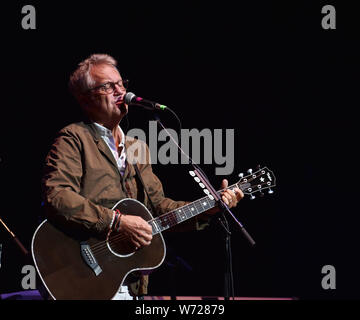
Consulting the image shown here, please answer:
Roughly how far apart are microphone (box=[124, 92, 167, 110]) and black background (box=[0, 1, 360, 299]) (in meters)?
1.40

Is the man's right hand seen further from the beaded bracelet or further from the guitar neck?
the guitar neck

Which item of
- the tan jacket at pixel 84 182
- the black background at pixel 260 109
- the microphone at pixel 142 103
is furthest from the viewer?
the black background at pixel 260 109

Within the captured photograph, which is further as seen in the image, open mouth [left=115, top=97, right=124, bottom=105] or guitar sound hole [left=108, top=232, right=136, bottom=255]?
open mouth [left=115, top=97, right=124, bottom=105]

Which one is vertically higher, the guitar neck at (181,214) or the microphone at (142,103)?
the microphone at (142,103)

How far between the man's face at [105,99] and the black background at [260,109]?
117cm

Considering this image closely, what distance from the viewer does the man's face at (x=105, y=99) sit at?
9.99ft

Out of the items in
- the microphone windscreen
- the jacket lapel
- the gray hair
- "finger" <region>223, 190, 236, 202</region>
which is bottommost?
"finger" <region>223, 190, 236, 202</region>

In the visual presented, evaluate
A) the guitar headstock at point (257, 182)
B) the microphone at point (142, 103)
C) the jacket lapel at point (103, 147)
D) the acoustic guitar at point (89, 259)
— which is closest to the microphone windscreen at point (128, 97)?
the microphone at point (142, 103)

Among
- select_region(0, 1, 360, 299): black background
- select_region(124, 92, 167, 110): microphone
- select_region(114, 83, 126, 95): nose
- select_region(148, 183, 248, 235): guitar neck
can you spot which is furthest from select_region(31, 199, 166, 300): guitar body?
select_region(0, 1, 360, 299): black background

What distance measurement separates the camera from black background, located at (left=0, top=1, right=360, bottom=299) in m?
4.28

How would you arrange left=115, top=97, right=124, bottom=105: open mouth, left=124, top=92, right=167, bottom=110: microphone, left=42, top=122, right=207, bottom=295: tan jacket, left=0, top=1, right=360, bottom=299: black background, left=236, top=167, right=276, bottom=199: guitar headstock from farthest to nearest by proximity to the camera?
left=0, top=1, right=360, bottom=299: black background → left=236, top=167, right=276, bottom=199: guitar headstock → left=115, top=97, right=124, bottom=105: open mouth → left=124, top=92, right=167, bottom=110: microphone → left=42, top=122, right=207, bottom=295: tan jacket

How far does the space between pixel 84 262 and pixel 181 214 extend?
32.0 inches

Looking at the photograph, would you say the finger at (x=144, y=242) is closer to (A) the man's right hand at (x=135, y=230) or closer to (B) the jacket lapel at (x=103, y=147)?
(A) the man's right hand at (x=135, y=230)

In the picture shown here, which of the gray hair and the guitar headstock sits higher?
the gray hair
